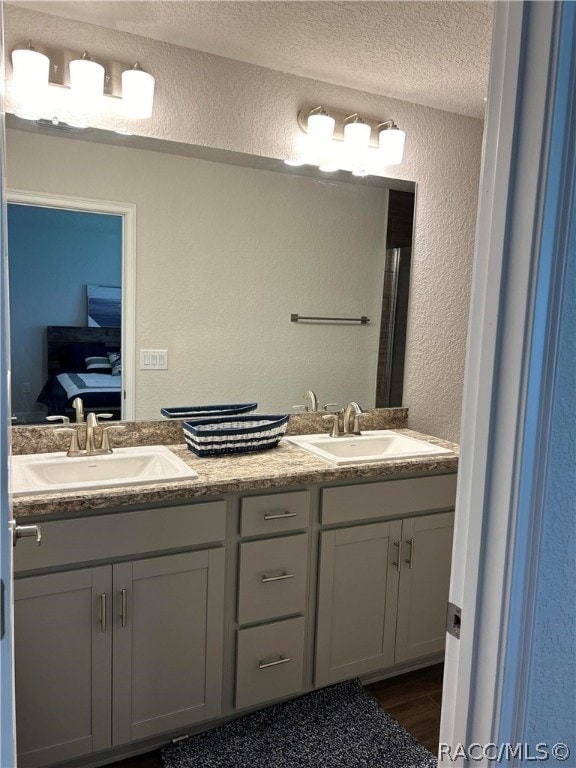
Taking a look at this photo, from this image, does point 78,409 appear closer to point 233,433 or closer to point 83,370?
point 83,370

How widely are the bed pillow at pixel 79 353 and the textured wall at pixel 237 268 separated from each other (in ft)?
0.55

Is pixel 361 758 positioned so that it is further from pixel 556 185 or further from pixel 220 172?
pixel 220 172

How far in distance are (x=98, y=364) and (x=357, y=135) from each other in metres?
1.40

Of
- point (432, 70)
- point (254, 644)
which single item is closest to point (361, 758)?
point (254, 644)

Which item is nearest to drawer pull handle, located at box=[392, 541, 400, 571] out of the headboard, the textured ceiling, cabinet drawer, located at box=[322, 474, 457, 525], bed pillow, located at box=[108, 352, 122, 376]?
cabinet drawer, located at box=[322, 474, 457, 525]

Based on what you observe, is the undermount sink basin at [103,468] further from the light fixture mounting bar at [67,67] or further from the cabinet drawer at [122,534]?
the light fixture mounting bar at [67,67]

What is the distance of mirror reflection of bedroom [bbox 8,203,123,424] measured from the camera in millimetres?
1978

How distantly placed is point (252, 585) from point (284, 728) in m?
0.52

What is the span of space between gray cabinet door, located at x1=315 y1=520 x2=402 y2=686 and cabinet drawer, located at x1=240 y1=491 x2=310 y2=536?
14 cm

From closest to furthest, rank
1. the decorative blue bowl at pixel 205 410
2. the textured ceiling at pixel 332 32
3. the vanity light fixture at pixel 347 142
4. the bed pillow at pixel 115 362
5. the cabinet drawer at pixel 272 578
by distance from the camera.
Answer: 1. the textured ceiling at pixel 332 32
2. the cabinet drawer at pixel 272 578
3. the bed pillow at pixel 115 362
4. the decorative blue bowl at pixel 205 410
5. the vanity light fixture at pixel 347 142

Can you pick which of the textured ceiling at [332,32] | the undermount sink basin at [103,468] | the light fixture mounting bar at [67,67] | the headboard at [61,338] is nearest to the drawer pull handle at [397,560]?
the undermount sink basin at [103,468]

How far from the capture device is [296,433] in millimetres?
2521

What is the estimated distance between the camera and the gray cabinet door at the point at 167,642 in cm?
174

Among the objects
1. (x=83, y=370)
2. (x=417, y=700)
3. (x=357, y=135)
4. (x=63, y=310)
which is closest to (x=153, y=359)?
(x=83, y=370)
